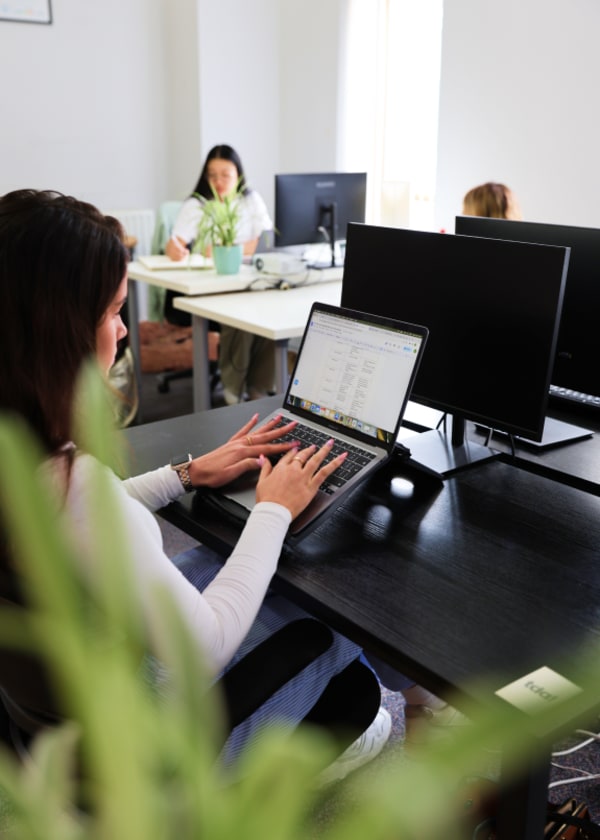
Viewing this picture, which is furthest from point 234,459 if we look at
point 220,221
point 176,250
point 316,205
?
point 176,250

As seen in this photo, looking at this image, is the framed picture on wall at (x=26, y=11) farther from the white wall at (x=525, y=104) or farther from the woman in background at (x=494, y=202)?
the woman in background at (x=494, y=202)

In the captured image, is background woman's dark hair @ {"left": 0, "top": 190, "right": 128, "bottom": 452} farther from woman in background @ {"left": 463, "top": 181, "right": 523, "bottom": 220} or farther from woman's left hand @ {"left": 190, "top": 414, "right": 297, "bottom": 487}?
woman in background @ {"left": 463, "top": 181, "right": 523, "bottom": 220}

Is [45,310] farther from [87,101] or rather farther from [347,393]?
[87,101]

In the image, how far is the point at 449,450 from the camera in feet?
5.15

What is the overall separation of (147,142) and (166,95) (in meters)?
0.32

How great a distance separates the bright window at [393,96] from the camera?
4574 millimetres

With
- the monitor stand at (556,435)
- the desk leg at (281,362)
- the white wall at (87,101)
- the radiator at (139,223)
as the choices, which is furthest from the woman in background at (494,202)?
the white wall at (87,101)

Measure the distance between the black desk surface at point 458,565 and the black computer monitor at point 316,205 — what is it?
6.83 feet

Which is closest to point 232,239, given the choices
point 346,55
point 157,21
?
point 346,55

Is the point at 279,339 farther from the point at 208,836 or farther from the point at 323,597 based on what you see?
the point at 208,836

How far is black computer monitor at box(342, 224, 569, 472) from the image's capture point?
1.37m

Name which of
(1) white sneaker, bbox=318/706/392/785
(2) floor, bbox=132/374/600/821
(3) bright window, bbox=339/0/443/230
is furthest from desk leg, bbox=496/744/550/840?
(3) bright window, bbox=339/0/443/230

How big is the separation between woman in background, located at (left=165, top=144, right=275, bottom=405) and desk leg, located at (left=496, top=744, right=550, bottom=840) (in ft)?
9.78

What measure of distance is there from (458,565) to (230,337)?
9.29ft
